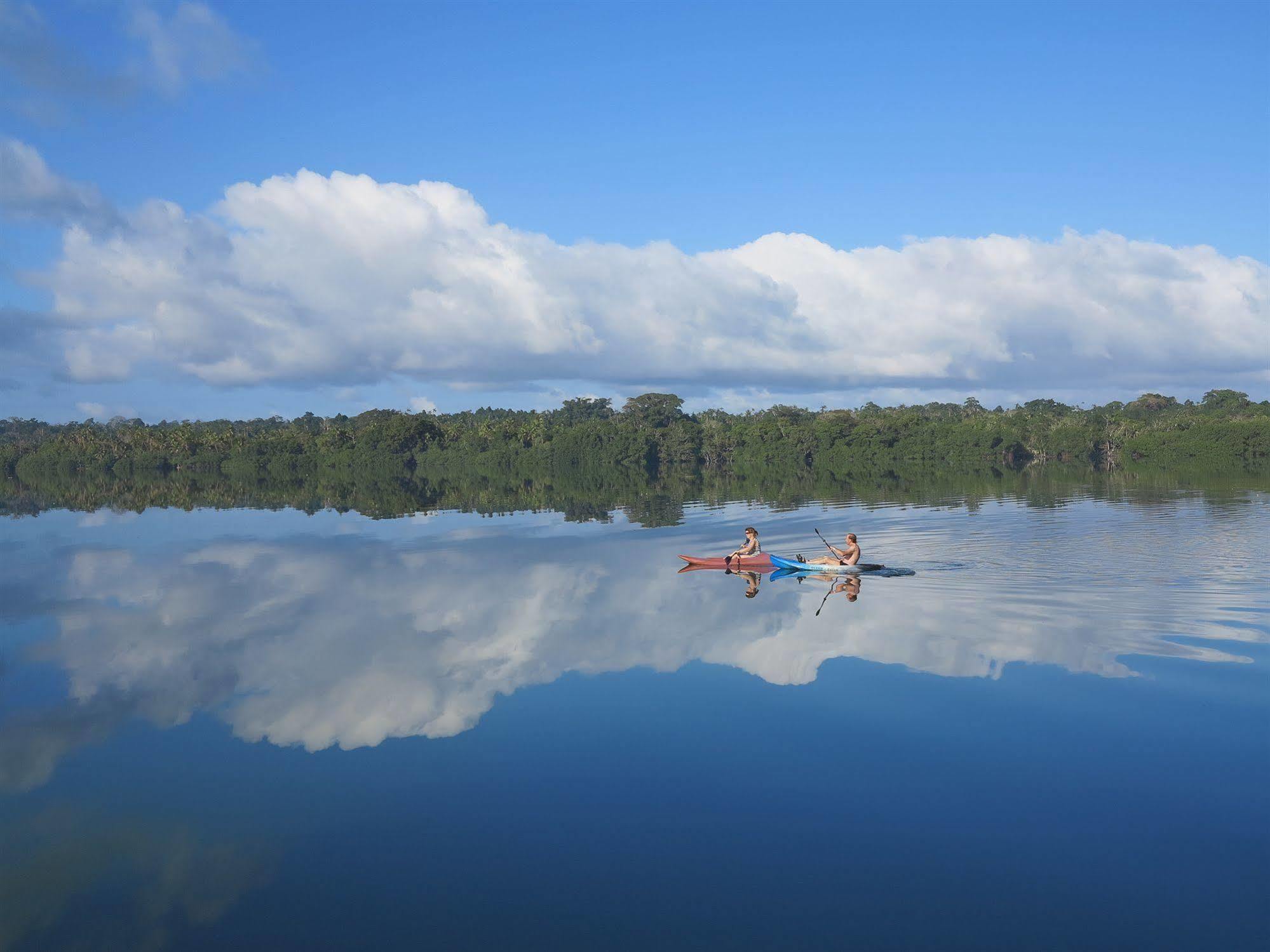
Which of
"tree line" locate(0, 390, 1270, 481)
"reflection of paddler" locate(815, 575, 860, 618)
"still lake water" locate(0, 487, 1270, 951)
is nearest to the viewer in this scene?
"still lake water" locate(0, 487, 1270, 951)

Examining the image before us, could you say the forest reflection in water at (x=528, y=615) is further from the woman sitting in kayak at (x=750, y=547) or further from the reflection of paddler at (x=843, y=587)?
the woman sitting in kayak at (x=750, y=547)

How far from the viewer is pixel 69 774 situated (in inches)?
494

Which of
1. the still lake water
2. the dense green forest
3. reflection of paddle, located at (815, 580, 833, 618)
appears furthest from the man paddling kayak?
the dense green forest

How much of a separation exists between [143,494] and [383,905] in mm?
70708

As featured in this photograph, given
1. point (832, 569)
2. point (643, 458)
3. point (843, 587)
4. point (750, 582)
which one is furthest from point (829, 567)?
point (643, 458)

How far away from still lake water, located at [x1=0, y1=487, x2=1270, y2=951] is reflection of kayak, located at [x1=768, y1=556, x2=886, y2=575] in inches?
29.7

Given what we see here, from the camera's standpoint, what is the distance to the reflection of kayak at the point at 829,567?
82.3ft

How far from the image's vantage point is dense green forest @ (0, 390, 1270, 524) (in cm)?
6219

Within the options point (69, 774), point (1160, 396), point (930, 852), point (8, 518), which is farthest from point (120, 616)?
point (1160, 396)

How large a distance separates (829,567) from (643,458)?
88.1 m

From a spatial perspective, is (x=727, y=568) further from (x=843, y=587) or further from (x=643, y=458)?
(x=643, y=458)

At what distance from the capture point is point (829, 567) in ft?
83.5

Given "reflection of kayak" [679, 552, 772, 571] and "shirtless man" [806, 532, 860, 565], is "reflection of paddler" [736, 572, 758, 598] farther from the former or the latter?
"shirtless man" [806, 532, 860, 565]

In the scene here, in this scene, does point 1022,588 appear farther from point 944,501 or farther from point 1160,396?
point 1160,396
